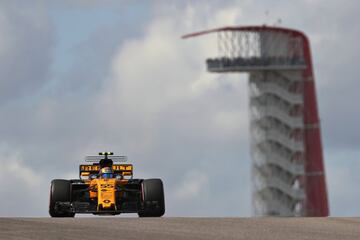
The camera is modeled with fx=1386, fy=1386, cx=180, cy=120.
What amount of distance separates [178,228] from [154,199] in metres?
8.04

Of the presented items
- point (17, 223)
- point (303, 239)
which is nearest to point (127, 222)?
point (17, 223)

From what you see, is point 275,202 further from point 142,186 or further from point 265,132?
point 142,186

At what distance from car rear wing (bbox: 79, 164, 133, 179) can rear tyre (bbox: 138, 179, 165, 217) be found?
11.2 ft

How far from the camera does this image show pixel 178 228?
116 ft

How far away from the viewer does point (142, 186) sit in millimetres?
43781

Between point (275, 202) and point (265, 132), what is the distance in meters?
9.20

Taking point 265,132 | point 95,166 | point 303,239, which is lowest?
point 303,239

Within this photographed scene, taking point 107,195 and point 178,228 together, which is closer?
point 178,228

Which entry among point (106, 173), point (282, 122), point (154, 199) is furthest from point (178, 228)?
point (282, 122)

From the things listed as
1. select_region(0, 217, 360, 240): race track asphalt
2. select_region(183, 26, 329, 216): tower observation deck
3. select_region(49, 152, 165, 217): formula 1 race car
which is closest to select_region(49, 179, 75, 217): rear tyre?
select_region(49, 152, 165, 217): formula 1 race car

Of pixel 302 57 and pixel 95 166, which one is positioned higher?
pixel 302 57

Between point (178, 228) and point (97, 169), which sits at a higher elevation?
point (97, 169)

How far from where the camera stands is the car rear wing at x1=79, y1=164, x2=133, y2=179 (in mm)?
46719

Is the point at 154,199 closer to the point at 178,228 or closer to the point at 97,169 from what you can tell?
the point at 97,169
